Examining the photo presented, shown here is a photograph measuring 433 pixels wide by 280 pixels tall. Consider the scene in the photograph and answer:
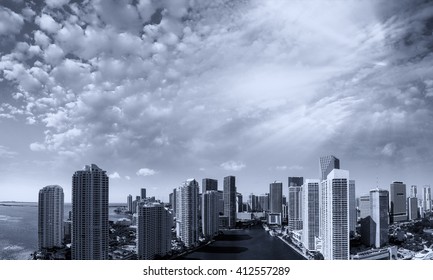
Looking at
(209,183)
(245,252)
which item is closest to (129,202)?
(209,183)

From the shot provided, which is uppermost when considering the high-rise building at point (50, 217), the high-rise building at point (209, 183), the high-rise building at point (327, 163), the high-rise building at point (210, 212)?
the high-rise building at point (327, 163)

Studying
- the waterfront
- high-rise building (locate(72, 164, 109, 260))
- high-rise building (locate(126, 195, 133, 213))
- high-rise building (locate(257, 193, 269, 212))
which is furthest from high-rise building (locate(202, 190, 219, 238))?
high-rise building (locate(72, 164, 109, 260))

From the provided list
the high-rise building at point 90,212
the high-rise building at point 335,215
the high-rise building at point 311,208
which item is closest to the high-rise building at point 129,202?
the high-rise building at point 90,212

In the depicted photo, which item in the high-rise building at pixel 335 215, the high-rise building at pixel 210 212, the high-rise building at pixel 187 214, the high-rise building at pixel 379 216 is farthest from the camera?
the high-rise building at pixel 210 212

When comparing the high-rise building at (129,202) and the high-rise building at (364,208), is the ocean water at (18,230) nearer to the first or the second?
the high-rise building at (129,202)

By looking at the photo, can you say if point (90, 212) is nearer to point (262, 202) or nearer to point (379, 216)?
point (262, 202)
